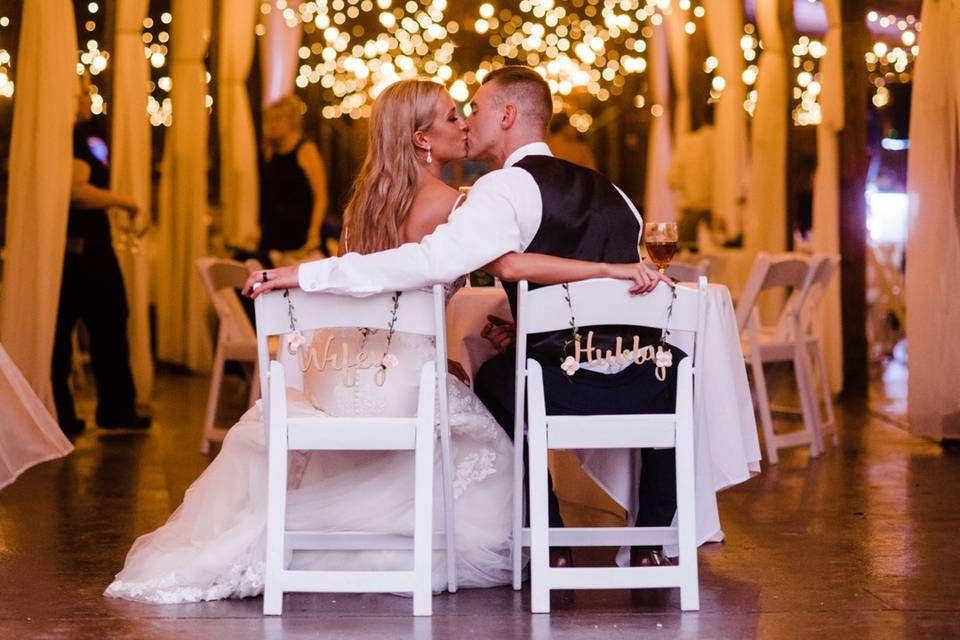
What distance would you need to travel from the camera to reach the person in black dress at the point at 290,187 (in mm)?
9180

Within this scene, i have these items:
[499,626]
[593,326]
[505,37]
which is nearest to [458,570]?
[499,626]

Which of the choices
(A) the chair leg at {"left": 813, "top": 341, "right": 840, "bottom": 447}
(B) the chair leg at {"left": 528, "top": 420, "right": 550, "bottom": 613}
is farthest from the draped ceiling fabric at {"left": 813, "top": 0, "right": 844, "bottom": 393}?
(B) the chair leg at {"left": 528, "top": 420, "right": 550, "bottom": 613}

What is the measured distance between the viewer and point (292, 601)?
3.60 meters

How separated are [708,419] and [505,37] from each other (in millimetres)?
17061

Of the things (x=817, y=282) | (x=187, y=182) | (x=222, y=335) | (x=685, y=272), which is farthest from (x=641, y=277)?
(x=187, y=182)

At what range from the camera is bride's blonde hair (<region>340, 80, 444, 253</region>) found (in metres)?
3.84

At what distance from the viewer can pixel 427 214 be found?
12.6 ft

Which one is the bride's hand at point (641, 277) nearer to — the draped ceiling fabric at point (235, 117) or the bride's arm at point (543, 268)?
the bride's arm at point (543, 268)

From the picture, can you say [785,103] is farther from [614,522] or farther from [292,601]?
[292,601]

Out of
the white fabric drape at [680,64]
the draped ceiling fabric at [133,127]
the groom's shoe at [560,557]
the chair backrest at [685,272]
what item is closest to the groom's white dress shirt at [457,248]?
the groom's shoe at [560,557]

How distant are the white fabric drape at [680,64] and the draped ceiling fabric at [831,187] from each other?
4152 mm

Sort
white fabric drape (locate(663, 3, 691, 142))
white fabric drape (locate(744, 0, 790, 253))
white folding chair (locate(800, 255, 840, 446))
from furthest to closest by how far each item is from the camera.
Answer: white fabric drape (locate(663, 3, 691, 142))
white fabric drape (locate(744, 0, 790, 253))
white folding chair (locate(800, 255, 840, 446))

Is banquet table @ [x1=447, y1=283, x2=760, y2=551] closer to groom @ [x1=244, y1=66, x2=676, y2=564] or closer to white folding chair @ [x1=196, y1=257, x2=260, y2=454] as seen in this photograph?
groom @ [x1=244, y1=66, x2=676, y2=564]

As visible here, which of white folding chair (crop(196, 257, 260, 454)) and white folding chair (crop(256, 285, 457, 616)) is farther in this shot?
white folding chair (crop(196, 257, 260, 454))
